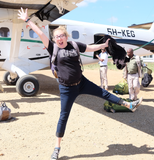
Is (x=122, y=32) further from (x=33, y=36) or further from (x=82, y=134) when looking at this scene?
(x=82, y=134)

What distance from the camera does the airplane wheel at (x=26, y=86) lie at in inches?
320

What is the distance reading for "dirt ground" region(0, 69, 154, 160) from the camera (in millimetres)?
3615

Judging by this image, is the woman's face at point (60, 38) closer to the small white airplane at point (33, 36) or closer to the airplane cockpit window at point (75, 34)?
the small white airplane at point (33, 36)

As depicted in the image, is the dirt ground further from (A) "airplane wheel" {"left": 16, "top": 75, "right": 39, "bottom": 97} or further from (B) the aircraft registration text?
(B) the aircraft registration text

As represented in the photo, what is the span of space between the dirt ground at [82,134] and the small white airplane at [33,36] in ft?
7.45

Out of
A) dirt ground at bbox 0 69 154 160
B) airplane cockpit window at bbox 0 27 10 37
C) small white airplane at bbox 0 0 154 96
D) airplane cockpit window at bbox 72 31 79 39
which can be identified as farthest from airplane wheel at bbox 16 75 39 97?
airplane cockpit window at bbox 72 31 79 39

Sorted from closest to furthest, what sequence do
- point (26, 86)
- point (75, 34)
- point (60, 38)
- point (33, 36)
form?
point (60, 38)
point (26, 86)
point (33, 36)
point (75, 34)

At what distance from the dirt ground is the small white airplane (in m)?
2.27

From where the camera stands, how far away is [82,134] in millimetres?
4512

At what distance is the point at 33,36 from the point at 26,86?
2682 mm

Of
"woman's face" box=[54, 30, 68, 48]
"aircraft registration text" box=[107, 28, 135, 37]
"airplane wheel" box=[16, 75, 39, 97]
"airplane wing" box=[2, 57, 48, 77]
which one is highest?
"aircraft registration text" box=[107, 28, 135, 37]

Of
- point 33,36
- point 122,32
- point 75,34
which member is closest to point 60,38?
point 33,36

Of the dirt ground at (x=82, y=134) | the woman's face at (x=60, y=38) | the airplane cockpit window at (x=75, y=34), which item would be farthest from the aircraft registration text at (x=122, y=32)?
the woman's face at (x=60, y=38)

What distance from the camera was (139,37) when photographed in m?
11.5
